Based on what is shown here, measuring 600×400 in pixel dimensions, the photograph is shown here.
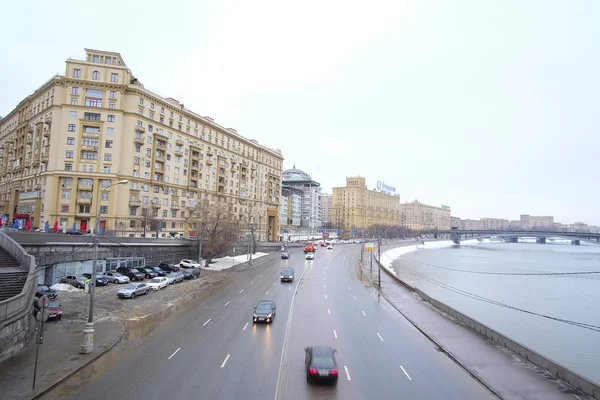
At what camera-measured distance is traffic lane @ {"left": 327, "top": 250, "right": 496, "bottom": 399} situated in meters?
14.0

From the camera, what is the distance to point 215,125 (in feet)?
267

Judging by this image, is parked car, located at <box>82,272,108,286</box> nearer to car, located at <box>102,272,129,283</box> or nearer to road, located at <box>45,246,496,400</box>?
car, located at <box>102,272,129,283</box>

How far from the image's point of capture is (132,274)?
39125mm

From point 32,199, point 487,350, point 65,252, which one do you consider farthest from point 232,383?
point 32,199

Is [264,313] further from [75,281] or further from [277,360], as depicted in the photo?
[75,281]

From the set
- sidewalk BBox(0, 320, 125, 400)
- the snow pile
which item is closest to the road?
sidewalk BBox(0, 320, 125, 400)

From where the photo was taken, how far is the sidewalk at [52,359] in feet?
43.1

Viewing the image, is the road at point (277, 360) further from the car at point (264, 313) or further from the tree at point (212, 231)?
the tree at point (212, 231)

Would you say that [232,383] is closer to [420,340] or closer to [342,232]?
[420,340]

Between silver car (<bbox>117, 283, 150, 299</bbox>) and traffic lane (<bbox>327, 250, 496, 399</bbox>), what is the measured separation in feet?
57.5

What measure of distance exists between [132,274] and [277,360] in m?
28.8

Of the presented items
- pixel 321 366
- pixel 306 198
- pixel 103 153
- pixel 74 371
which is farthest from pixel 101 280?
pixel 306 198

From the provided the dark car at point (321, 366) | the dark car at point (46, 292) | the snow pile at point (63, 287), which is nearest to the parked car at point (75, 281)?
the snow pile at point (63, 287)

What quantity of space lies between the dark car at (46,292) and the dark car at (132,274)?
9934mm
